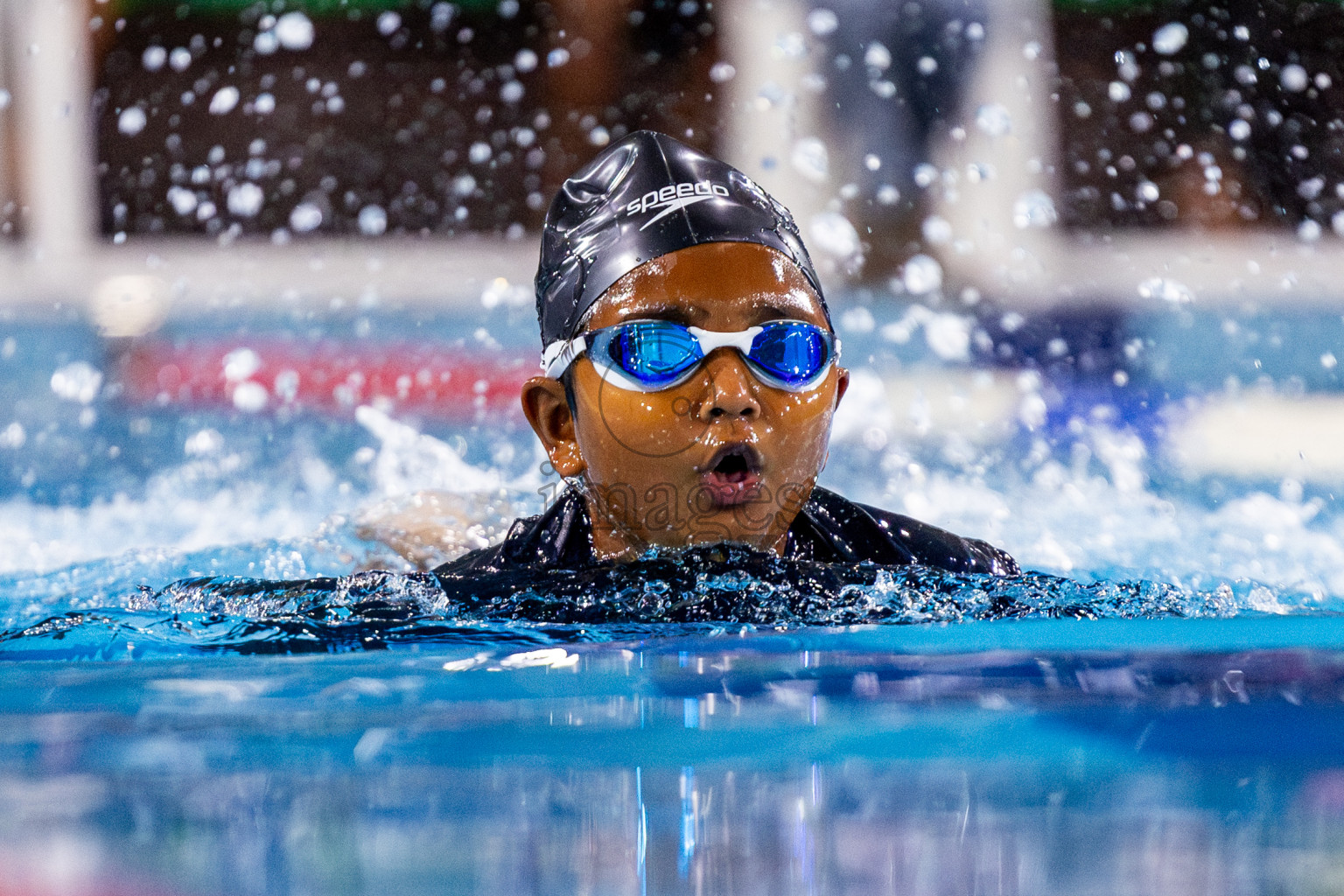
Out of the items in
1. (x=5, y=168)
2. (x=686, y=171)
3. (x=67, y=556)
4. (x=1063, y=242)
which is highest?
(x=5, y=168)

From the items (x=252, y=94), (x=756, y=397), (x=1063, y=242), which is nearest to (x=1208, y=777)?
(x=756, y=397)

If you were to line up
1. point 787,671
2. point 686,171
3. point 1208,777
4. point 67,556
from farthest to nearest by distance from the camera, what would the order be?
1. point 67,556
2. point 686,171
3. point 787,671
4. point 1208,777

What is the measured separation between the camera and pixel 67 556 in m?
4.21

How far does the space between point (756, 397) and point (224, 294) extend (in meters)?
4.99

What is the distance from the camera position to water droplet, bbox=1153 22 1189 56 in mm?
6699

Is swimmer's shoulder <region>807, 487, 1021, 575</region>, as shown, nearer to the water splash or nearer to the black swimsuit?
the black swimsuit

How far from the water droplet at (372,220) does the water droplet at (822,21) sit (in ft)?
7.70

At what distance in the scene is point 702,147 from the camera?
6.24 metres

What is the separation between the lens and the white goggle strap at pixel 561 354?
7.10 feet

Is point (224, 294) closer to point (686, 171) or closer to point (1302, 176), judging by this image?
point (686, 171)

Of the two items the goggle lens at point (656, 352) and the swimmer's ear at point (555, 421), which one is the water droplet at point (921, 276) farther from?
the goggle lens at point (656, 352)

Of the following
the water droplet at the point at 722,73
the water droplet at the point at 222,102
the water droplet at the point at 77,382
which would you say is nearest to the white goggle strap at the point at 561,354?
the water droplet at the point at 77,382

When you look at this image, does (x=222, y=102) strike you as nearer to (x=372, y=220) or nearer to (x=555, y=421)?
(x=372, y=220)

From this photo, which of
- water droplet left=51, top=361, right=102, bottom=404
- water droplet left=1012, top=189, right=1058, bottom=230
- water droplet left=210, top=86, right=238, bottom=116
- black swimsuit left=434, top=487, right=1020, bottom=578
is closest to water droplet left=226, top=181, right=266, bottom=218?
water droplet left=210, top=86, right=238, bottom=116
